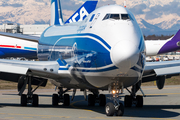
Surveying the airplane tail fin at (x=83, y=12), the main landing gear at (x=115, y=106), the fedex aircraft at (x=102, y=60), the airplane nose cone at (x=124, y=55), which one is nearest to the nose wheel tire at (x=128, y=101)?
the fedex aircraft at (x=102, y=60)

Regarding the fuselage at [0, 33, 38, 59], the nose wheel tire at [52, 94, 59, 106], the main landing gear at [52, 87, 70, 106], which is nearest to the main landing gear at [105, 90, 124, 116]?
the main landing gear at [52, 87, 70, 106]

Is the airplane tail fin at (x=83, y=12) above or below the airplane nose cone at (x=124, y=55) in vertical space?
above

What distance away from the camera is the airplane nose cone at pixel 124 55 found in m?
14.0

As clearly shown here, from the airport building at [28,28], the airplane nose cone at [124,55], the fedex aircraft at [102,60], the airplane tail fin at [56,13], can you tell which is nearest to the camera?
the airplane nose cone at [124,55]

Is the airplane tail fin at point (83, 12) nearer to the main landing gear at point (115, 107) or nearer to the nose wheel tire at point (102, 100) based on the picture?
the nose wheel tire at point (102, 100)

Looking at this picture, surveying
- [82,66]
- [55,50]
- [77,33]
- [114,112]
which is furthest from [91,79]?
[55,50]

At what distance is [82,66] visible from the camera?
1678 centimetres

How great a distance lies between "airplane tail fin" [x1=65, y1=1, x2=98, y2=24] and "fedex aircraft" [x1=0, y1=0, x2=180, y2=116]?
46.0 ft

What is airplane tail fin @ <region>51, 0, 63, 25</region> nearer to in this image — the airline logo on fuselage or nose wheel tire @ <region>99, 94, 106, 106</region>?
the airline logo on fuselage

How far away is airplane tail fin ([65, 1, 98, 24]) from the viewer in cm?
3579

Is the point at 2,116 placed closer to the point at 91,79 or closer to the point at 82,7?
the point at 91,79

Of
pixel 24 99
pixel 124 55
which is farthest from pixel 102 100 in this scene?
pixel 124 55

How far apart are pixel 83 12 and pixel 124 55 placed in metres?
24.2

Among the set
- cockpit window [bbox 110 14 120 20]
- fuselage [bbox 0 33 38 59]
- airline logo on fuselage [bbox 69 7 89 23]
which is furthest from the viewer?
fuselage [bbox 0 33 38 59]
